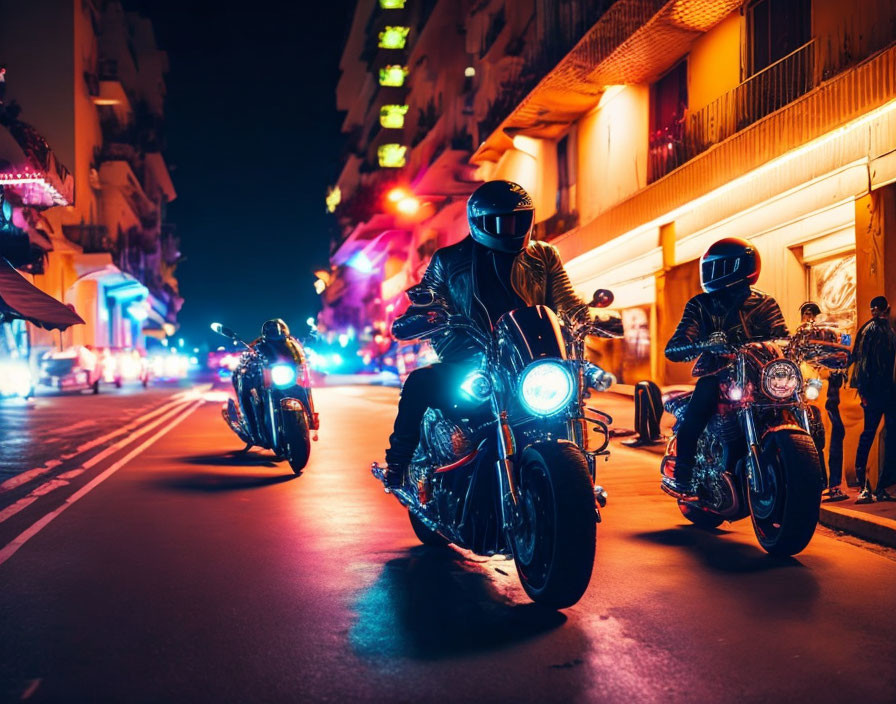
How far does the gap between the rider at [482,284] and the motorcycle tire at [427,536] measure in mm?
1009

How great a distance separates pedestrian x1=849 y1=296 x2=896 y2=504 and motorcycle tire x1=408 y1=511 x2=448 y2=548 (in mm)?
3822

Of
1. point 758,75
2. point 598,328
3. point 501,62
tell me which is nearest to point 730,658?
point 598,328

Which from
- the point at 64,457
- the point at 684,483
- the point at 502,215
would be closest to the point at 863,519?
the point at 684,483

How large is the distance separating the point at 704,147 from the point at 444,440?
13037 millimetres

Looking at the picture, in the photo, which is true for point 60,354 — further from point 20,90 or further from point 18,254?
point 20,90

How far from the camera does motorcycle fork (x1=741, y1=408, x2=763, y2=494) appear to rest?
219 inches

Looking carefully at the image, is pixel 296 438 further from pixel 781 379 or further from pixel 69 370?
pixel 69 370

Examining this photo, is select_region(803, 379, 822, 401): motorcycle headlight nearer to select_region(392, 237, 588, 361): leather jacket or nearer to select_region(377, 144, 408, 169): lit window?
select_region(392, 237, 588, 361): leather jacket

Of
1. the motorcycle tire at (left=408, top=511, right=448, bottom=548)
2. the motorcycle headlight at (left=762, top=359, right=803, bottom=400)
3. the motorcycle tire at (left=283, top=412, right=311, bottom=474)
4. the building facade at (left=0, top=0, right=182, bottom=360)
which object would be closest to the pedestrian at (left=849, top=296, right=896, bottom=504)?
the motorcycle headlight at (left=762, top=359, right=803, bottom=400)

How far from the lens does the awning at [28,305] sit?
80.2ft

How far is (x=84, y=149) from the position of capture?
47469mm

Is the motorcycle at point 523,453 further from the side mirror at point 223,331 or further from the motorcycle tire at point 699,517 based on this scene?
the side mirror at point 223,331

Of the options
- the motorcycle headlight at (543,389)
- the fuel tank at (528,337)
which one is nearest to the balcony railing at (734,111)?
the fuel tank at (528,337)

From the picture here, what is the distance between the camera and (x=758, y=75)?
47.7 feet
